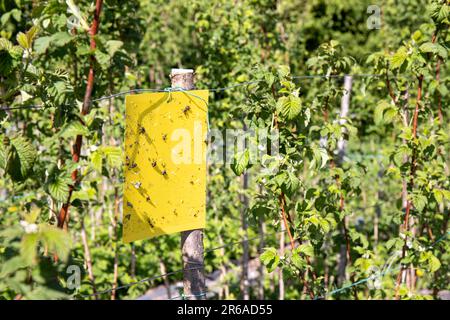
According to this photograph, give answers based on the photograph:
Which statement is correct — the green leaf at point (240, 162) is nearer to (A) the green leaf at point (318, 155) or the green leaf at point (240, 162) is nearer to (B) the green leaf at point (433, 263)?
(A) the green leaf at point (318, 155)

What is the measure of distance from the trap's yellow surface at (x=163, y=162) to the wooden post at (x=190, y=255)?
0.18ft

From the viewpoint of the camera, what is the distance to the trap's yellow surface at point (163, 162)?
5.99 ft

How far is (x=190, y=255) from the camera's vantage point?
1.91 m

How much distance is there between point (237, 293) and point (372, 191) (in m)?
2.41

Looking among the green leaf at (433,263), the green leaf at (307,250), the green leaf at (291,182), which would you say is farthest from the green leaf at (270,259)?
the green leaf at (433,263)

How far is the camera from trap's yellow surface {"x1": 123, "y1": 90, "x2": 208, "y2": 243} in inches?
71.9

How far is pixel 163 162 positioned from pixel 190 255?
34 centimetres

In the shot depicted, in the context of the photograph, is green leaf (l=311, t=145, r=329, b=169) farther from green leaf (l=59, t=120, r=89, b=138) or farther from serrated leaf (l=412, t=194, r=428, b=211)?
green leaf (l=59, t=120, r=89, b=138)

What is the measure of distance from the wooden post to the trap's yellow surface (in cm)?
5

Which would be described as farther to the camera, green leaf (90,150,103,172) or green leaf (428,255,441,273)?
green leaf (428,255,441,273)

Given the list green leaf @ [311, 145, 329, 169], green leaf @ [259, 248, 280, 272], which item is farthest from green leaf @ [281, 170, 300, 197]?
green leaf @ [259, 248, 280, 272]

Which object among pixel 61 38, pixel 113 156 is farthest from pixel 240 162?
pixel 61 38
